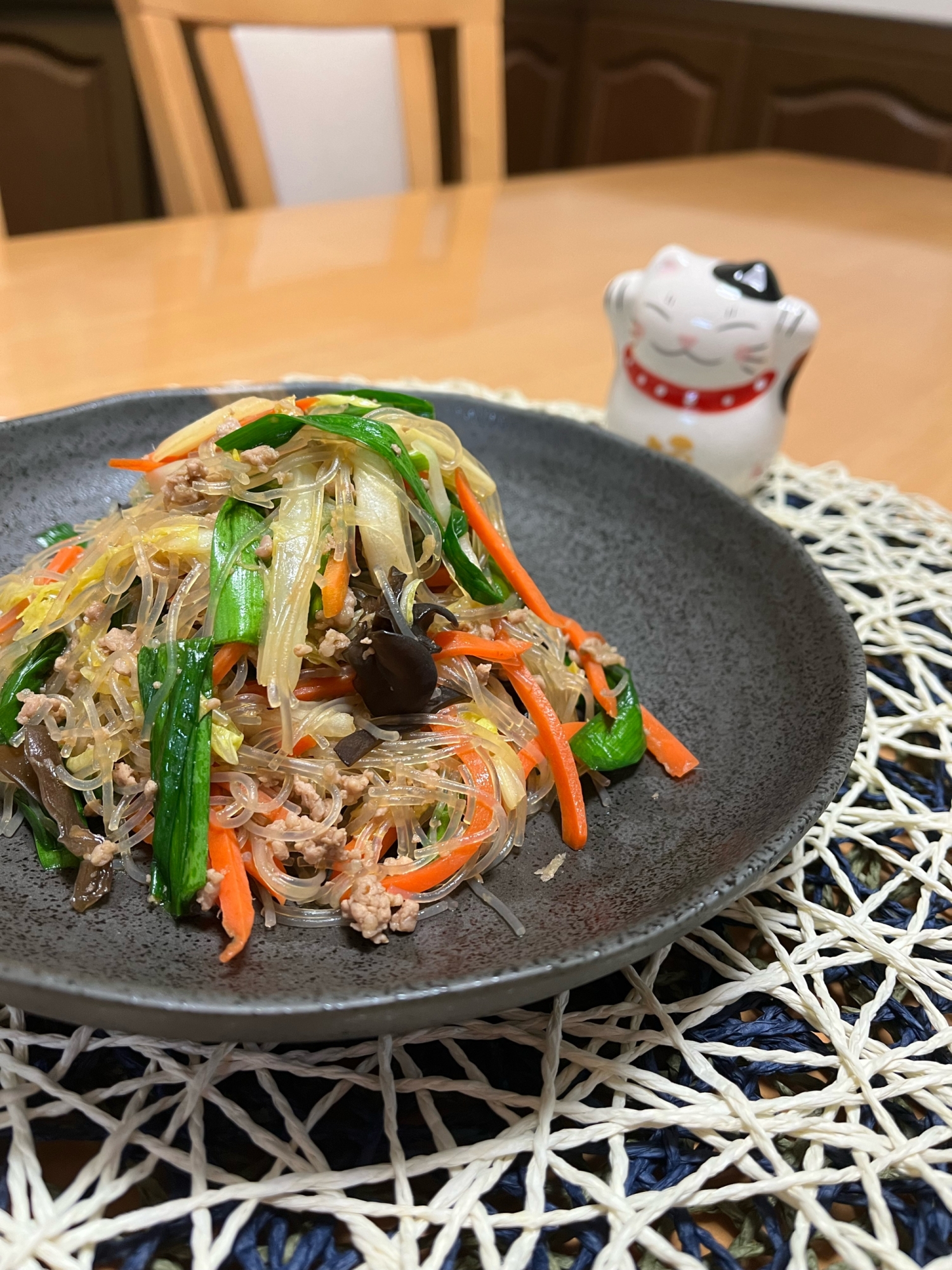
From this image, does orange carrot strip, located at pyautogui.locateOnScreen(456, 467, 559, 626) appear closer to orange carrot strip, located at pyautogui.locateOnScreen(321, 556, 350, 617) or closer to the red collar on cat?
orange carrot strip, located at pyautogui.locateOnScreen(321, 556, 350, 617)

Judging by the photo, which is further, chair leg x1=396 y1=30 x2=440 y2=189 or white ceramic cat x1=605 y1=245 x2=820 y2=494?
chair leg x1=396 y1=30 x2=440 y2=189

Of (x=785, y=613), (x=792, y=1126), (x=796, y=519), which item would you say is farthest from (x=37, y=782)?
(x=796, y=519)

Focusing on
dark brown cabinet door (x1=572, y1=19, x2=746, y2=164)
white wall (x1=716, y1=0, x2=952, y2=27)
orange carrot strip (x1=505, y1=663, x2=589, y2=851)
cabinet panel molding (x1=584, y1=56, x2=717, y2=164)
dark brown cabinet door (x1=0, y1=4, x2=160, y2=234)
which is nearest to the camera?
orange carrot strip (x1=505, y1=663, x2=589, y2=851)

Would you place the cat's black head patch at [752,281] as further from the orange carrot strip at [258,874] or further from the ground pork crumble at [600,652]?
the orange carrot strip at [258,874]

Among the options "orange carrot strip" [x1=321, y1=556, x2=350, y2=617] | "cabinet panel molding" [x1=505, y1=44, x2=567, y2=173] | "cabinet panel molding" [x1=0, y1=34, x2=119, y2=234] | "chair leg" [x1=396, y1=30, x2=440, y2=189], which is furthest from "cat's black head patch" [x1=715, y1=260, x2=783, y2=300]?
"cabinet panel molding" [x1=505, y1=44, x2=567, y2=173]

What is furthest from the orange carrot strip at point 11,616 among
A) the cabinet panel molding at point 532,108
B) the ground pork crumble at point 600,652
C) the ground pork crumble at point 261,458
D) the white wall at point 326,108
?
the cabinet panel molding at point 532,108

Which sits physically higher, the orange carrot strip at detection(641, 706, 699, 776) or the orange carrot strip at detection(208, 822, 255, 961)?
the orange carrot strip at detection(208, 822, 255, 961)
